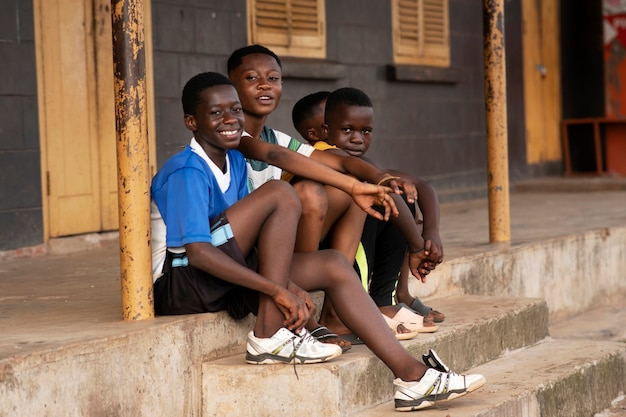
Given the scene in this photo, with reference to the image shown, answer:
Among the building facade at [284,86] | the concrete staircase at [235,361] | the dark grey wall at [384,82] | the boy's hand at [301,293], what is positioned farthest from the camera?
the dark grey wall at [384,82]

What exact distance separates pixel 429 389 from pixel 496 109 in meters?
2.65

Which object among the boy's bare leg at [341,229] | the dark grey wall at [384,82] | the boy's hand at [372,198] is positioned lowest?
the boy's bare leg at [341,229]

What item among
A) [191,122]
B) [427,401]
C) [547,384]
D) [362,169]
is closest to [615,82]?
[547,384]

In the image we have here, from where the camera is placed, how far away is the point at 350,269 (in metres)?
3.43

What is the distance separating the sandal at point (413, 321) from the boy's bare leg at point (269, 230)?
2.26ft

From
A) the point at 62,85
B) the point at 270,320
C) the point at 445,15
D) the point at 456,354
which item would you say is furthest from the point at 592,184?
the point at 270,320

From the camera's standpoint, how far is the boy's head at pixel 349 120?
401 centimetres

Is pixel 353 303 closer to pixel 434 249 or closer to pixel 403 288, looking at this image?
pixel 434 249

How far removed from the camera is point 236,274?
3.25 meters

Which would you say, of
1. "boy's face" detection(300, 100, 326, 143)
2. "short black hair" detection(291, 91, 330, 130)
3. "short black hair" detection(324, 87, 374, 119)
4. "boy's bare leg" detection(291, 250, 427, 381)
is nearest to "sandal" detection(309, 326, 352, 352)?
"boy's bare leg" detection(291, 250, 427, 381)

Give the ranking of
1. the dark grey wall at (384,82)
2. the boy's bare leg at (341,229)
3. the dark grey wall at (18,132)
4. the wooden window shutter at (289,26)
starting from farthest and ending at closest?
the wooden window shutter at (289,26), the dark grey wall at (384,82), the dark grey wall at (18,132), the boy's bare leg at (341,229)

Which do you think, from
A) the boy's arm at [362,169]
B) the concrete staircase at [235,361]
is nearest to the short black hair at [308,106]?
the boy's arm at [362,169]

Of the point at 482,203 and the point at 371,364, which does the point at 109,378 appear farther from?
the point at 482,203

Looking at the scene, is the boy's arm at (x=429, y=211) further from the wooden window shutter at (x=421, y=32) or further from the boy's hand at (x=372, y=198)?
the wooden window shutter at (x=421, y=32)
